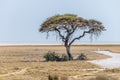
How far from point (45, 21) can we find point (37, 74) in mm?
23606

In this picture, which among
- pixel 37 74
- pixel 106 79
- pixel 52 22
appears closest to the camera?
pixel 106 79

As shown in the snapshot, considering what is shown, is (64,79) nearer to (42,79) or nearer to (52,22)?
(42,79)

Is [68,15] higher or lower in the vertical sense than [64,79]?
higher

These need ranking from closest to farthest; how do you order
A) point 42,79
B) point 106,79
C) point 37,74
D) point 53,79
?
point 106,79, point 53,79, point 42,79, point 37,74

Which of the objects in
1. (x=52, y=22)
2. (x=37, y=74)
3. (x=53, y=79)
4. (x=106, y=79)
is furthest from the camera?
(x=52, y=22)

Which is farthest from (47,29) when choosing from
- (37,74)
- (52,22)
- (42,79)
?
(42,79)

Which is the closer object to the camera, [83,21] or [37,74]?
[37,74]

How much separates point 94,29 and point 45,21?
6.14 meters

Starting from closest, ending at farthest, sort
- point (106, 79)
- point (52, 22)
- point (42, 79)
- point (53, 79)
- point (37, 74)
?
point (106, 79) < point (53, 79) < point (42, 79) < point (37, 74) < point (52, 22)

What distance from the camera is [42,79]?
1094 inches

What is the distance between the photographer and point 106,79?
68.5ft

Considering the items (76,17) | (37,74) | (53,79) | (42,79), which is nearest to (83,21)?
(76,17)

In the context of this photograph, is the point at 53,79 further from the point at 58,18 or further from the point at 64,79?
the point at 58,18

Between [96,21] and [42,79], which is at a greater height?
[96,21]
